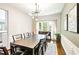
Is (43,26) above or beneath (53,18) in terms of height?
beneath

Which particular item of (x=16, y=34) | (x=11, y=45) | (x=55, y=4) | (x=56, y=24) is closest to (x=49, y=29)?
(x=56, y=24)

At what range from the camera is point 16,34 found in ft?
5.10

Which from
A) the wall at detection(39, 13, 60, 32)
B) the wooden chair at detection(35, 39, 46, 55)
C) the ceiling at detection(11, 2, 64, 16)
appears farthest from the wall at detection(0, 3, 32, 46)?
the wooden chair at detection(35, 39, 46, 55)

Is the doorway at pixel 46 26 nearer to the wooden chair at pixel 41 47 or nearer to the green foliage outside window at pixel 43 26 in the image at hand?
the green foliage outside window at pixel 43 26

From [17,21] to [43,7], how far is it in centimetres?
41

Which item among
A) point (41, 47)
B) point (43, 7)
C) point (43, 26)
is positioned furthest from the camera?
point (41, 47)

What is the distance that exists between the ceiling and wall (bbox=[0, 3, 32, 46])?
0.06m

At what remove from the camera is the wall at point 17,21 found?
4.50ft

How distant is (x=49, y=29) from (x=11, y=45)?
0.59m

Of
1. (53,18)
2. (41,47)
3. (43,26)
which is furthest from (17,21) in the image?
(41,47)

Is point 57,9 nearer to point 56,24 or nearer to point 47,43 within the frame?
point 56,24

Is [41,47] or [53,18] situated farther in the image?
[41,47]

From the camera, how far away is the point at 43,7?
146 cm

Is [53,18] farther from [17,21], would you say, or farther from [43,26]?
[17,21]
